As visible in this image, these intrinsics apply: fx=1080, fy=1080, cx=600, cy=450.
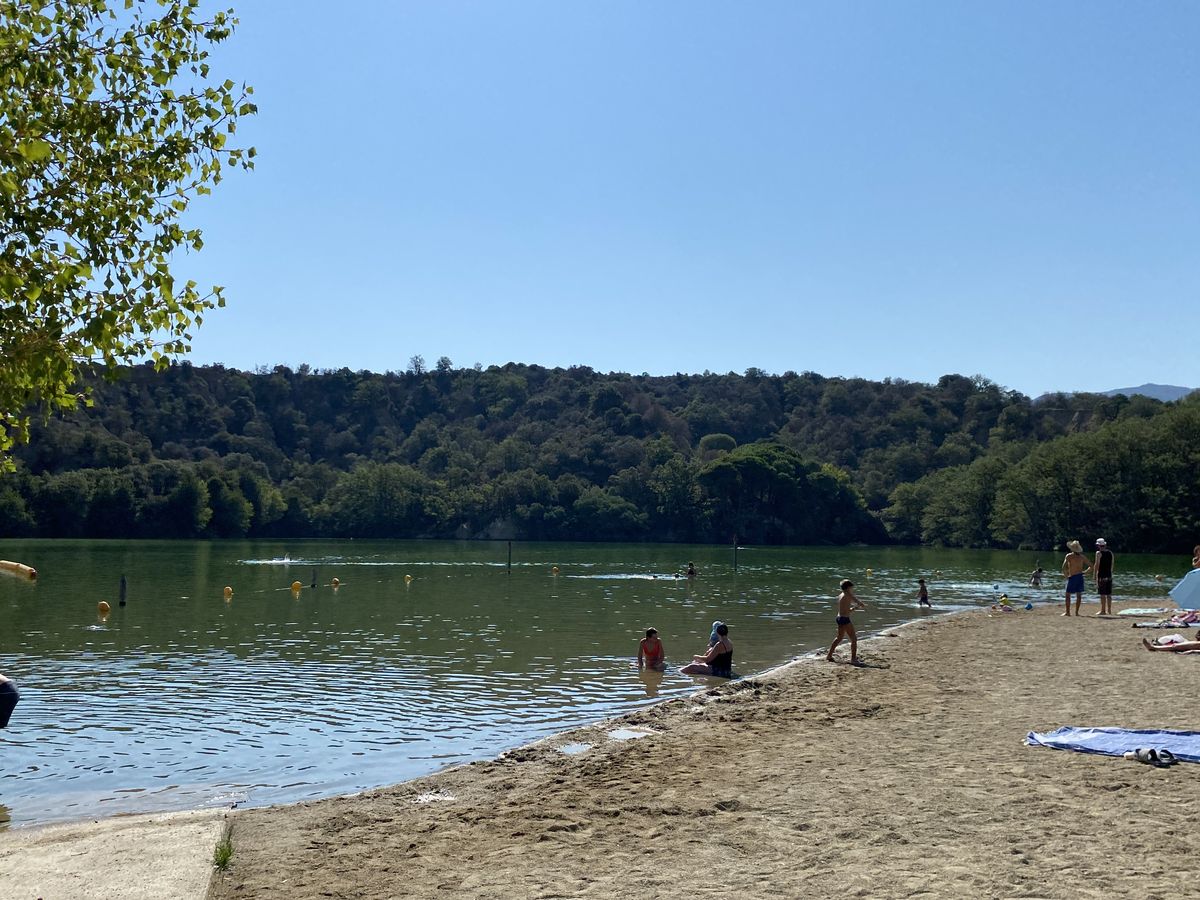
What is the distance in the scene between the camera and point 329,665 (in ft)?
84.7

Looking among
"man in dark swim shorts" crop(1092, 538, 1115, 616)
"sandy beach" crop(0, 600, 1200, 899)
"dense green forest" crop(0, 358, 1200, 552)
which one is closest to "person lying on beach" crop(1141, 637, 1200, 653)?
"sandy beach" crop(0, 600, 1200, 899)

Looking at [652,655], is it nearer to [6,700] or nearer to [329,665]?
[329,665]

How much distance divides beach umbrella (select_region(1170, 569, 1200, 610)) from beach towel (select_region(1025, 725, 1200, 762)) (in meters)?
11.5

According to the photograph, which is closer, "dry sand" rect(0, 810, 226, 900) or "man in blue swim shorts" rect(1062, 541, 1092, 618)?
"dry sand" rect(0, 810, 226, 900)

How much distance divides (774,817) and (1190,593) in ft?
54.1

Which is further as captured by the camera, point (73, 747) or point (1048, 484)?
point (1048, 484)

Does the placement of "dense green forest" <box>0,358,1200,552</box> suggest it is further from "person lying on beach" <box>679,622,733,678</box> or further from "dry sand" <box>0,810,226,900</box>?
"dry sand" <box>0,810,226,900</box>

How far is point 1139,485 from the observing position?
4058 inches

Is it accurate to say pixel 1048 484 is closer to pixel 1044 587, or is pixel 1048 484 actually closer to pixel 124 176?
pixel 1044 587

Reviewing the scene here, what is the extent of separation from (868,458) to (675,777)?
16768 centimetres

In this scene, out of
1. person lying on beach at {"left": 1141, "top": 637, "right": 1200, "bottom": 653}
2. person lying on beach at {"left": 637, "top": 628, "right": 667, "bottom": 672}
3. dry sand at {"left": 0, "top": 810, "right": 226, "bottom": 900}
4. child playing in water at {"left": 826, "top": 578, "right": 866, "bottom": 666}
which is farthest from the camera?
person lying on beach at {"left": 637, "top": 628, "right": 667, "bottom": 672}

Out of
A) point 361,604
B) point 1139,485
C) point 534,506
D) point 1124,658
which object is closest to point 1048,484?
point 1139,485

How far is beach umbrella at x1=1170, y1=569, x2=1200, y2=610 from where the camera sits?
22.0 metres

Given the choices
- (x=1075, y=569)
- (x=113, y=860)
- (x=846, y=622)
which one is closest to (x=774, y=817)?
(x=113, y=860)
